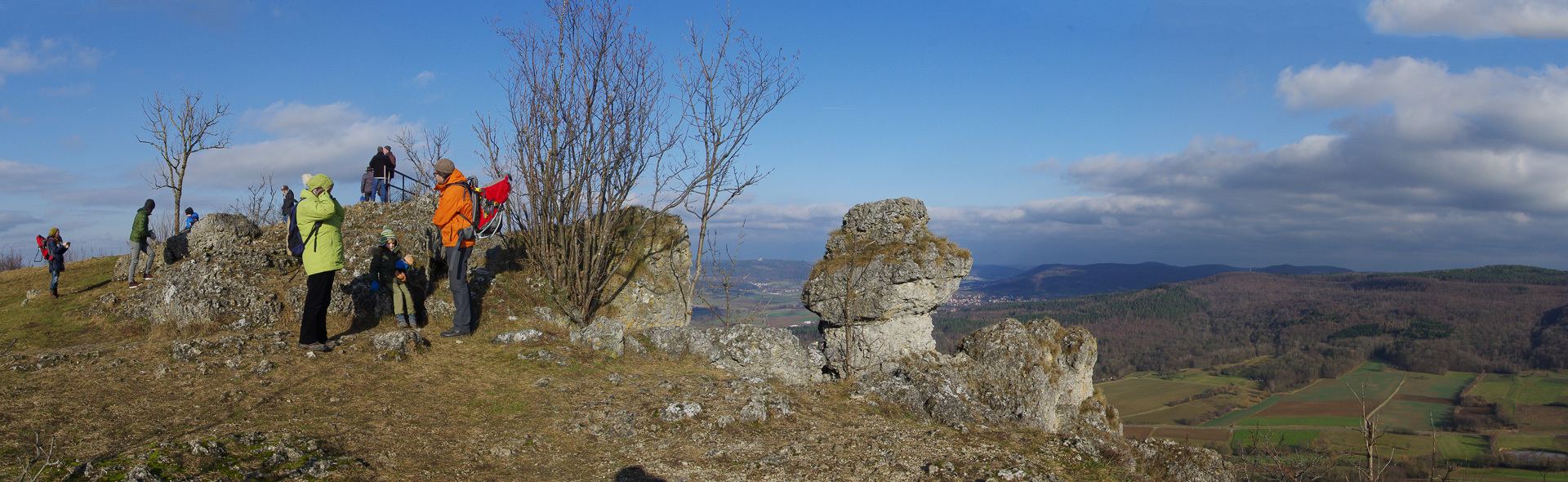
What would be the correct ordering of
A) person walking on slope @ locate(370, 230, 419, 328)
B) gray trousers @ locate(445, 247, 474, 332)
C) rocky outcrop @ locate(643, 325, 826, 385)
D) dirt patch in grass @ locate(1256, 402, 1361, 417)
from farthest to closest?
dirt patch in grass @ locate(1256, 402, 1361, 417), rocky outcrop @ locate(643, 325, 826, 385), person walking on slope @ locate(370, 230, 419, 328), gray trousers @ locate(445, 247, 474, 332)

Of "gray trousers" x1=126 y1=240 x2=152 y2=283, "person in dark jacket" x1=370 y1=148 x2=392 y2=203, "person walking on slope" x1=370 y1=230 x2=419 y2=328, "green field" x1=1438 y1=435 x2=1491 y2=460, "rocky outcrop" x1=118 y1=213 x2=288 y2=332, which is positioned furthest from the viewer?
"green field" x1=1438 y1=435 x2=1491 y2=460

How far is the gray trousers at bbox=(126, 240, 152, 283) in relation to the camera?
1269 cm

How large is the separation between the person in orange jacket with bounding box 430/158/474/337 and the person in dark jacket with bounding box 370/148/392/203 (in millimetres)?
7316

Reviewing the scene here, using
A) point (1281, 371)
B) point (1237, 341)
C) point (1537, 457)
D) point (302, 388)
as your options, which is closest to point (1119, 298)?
point (1237, 341)

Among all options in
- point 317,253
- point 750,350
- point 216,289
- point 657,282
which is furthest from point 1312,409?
point 216,289

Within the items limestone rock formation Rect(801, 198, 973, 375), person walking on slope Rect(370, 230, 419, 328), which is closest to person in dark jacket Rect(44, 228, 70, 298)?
person walking on slope Rect(370, 230, 419, 328)

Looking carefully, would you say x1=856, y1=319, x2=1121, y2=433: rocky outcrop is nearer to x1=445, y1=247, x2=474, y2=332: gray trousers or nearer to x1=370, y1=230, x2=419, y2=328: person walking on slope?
x1=445, y1=247, x2=474, y2=332: gray trousers

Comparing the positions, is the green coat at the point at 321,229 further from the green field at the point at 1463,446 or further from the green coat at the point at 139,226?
the green field at the point at 1463,446

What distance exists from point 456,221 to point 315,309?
2.07 meters

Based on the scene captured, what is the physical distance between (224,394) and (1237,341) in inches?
5498

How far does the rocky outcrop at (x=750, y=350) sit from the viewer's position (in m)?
10.5

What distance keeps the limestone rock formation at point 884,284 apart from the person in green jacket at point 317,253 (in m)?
9.24

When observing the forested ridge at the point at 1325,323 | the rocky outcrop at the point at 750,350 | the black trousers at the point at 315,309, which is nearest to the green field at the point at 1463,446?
the forested ridge at the point at 1325,323

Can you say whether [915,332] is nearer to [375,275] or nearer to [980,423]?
[980,423]
